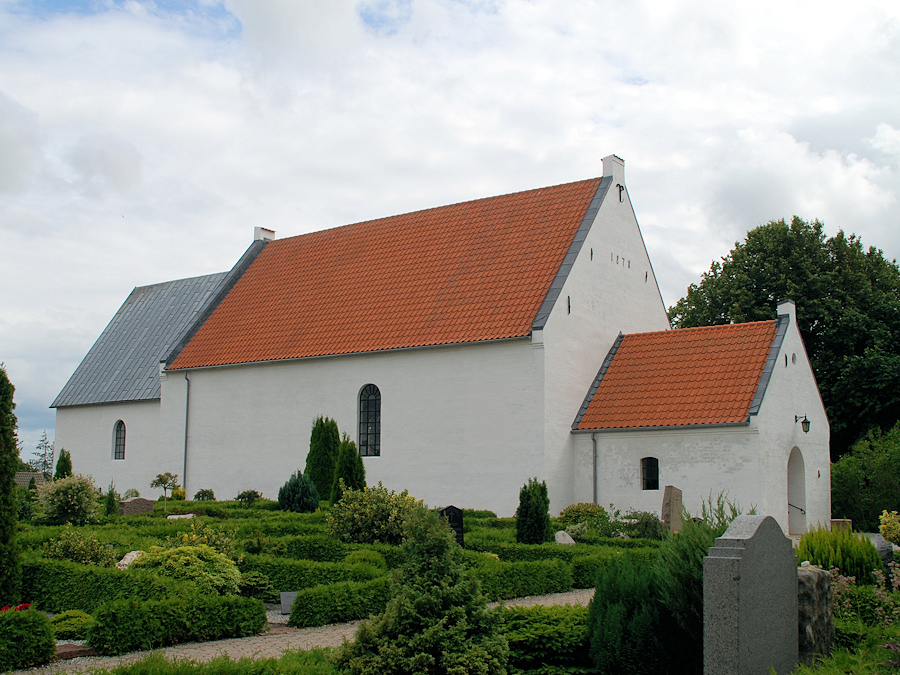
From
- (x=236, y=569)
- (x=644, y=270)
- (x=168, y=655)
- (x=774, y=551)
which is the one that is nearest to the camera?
(x=774, y=551)

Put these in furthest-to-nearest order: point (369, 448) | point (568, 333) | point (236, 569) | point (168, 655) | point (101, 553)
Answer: point (369, 448) → point (568, 333) → point (101, 553) → point (236, 569) → point (168, 655)

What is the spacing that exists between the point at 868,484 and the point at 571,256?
10570 millimetres

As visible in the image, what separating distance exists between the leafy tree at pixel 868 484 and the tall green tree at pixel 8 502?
65.6ft

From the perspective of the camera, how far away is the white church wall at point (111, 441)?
28078 mm

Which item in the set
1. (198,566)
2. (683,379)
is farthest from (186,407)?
(198,566)

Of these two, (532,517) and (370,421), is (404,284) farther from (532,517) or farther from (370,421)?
(532,517)

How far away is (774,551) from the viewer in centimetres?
681

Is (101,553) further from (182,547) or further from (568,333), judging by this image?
(568,333)

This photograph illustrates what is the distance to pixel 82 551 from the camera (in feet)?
37.2

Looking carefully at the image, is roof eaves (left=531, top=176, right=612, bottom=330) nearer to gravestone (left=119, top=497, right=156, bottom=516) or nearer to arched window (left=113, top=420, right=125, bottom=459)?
gravestone (left=119, top=497, right=156, bottom=516)

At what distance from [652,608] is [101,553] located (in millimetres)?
7765

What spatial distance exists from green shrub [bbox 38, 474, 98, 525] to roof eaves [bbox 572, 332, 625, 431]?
10.8 metres

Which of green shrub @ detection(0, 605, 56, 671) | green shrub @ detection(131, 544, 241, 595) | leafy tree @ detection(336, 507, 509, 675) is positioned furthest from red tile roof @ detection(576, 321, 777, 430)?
green shrub @ detection(0, 605, 56, 671)

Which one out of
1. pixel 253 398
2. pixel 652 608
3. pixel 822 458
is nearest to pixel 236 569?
pixel 652 608
